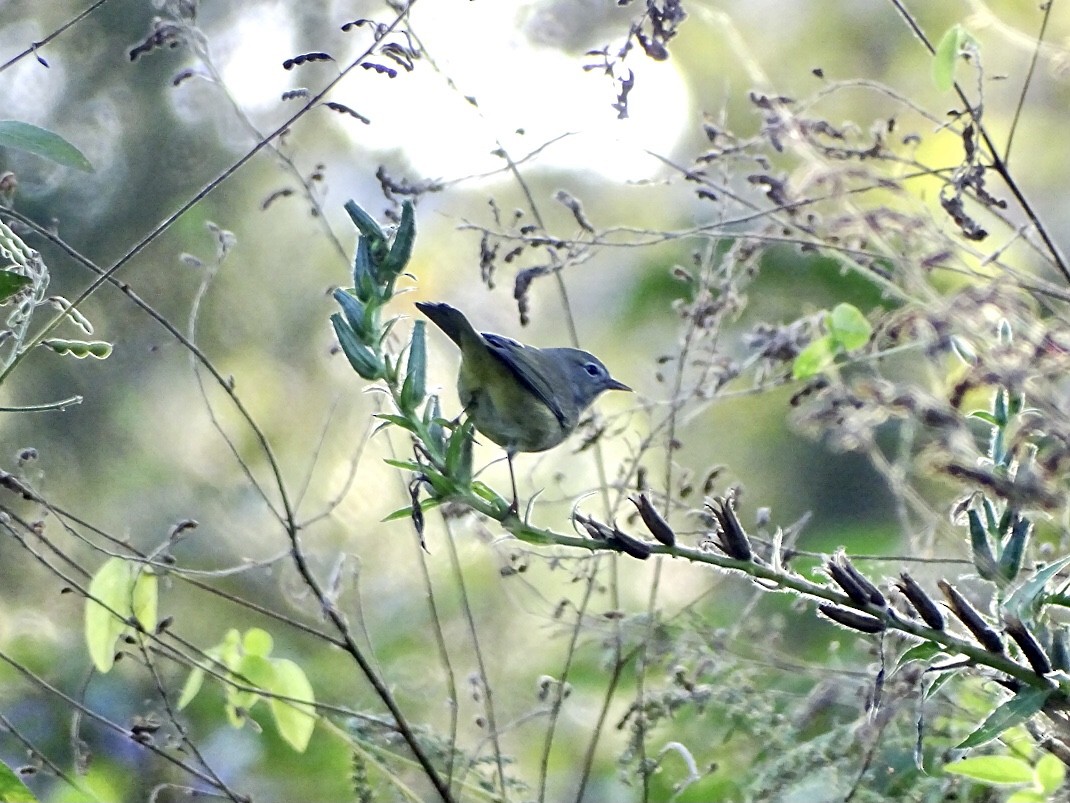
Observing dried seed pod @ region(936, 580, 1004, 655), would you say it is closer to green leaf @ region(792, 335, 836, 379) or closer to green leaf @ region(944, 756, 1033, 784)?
green leaf @ region(944, 756, 1033, 784)

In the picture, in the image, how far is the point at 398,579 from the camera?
2.87 meters

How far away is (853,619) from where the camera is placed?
27.8 inches

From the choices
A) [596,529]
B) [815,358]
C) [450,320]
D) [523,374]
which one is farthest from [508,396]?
[596,529]

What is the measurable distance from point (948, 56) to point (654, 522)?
2.52ft

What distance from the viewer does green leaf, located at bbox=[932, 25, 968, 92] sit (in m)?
1.24

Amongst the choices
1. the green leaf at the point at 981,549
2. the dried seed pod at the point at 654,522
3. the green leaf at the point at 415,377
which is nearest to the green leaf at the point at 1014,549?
the green leaf at the point at 981,549

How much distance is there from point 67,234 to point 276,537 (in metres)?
0.82

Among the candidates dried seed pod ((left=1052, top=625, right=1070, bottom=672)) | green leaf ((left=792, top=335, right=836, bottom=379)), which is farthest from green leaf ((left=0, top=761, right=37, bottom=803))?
green leaf ((left=792, top=335, right=836, bottom=379))

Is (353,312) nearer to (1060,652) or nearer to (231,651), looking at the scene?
(1060,652)

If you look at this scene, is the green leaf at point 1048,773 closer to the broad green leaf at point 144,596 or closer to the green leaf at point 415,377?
the green leaf at point 415,377

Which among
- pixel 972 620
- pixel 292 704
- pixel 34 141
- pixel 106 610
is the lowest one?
pixel 972 620

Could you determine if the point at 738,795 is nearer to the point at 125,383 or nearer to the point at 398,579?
the point at 398,579

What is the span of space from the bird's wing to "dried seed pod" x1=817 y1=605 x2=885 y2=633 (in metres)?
0.55

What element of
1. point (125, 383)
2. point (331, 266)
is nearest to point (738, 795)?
point (125, 383)
